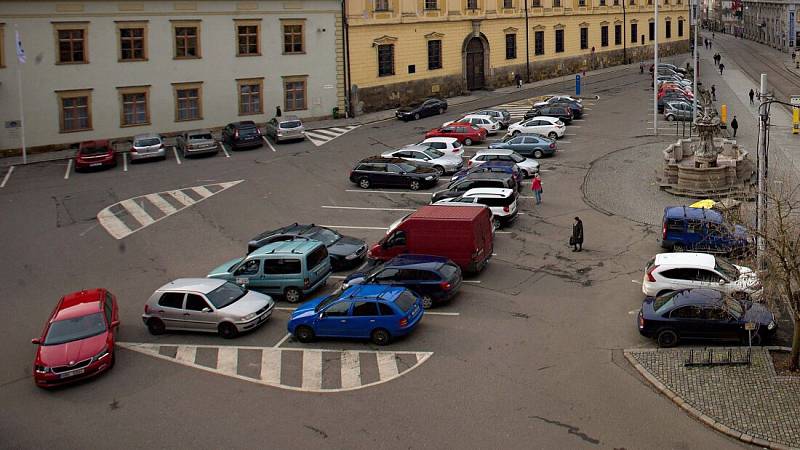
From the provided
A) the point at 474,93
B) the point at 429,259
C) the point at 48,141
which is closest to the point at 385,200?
the point at 429,259

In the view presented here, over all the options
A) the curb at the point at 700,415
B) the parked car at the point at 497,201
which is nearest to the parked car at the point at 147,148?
the parked car at the point at 497,201

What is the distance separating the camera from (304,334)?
2041 cm

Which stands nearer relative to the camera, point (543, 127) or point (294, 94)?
point (543, 127)

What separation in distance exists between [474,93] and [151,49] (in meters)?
26.0

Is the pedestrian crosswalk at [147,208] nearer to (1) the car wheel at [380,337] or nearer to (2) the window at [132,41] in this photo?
(2) the window at [132,41]

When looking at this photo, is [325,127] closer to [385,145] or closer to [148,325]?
[385,145]

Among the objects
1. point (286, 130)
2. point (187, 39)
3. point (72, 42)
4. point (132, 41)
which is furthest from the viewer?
point (187, 39)

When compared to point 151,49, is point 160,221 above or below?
below

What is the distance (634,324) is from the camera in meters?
20.4

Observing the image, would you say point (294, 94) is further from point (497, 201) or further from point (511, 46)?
point (497, 201)

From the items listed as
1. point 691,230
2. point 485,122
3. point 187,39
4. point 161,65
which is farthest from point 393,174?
point 187,39

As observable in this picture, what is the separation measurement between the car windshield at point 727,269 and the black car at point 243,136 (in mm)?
28652

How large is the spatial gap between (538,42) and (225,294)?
2111 inches

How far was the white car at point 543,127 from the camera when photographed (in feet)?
146
